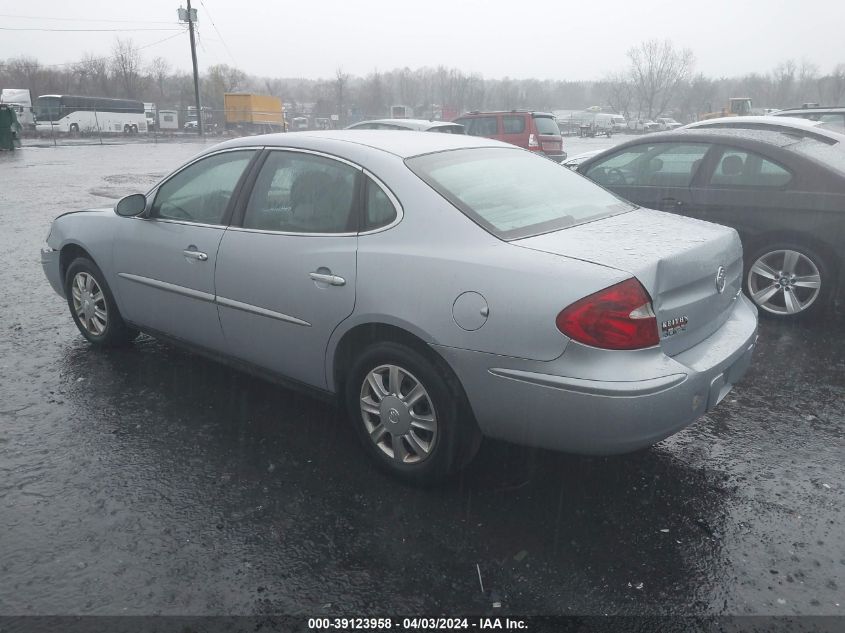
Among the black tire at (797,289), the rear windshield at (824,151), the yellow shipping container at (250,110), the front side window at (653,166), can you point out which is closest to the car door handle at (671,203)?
the front side window at (653,166)

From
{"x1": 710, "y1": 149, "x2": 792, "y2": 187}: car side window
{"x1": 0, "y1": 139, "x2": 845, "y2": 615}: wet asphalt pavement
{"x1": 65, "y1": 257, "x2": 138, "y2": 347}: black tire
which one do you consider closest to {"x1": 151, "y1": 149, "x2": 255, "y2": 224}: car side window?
{"x1": 65, "y1": 257, "x2": 138, "y2": 347}: black tire

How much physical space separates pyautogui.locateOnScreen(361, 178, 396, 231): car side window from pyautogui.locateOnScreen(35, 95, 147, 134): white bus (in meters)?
46.6

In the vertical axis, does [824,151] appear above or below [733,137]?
below

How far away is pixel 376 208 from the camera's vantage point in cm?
330

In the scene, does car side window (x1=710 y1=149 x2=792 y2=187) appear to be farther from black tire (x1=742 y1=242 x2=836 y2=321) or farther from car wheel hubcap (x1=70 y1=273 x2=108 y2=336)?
car wheel hubcap (x1=70 y1=273 x2=108 y2=336)

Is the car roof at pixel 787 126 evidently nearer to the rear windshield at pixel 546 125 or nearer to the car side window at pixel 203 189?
the car side window at pixel 203 189

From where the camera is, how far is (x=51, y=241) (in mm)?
5125

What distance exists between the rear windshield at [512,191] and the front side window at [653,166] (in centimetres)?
234

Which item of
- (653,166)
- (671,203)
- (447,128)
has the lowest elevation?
(671,203)

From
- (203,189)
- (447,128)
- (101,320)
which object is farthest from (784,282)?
(447,128)

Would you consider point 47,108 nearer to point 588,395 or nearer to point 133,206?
point 133,206

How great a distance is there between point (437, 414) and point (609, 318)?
0.85m

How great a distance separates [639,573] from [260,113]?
166 ft

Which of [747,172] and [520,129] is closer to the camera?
[747,172]
